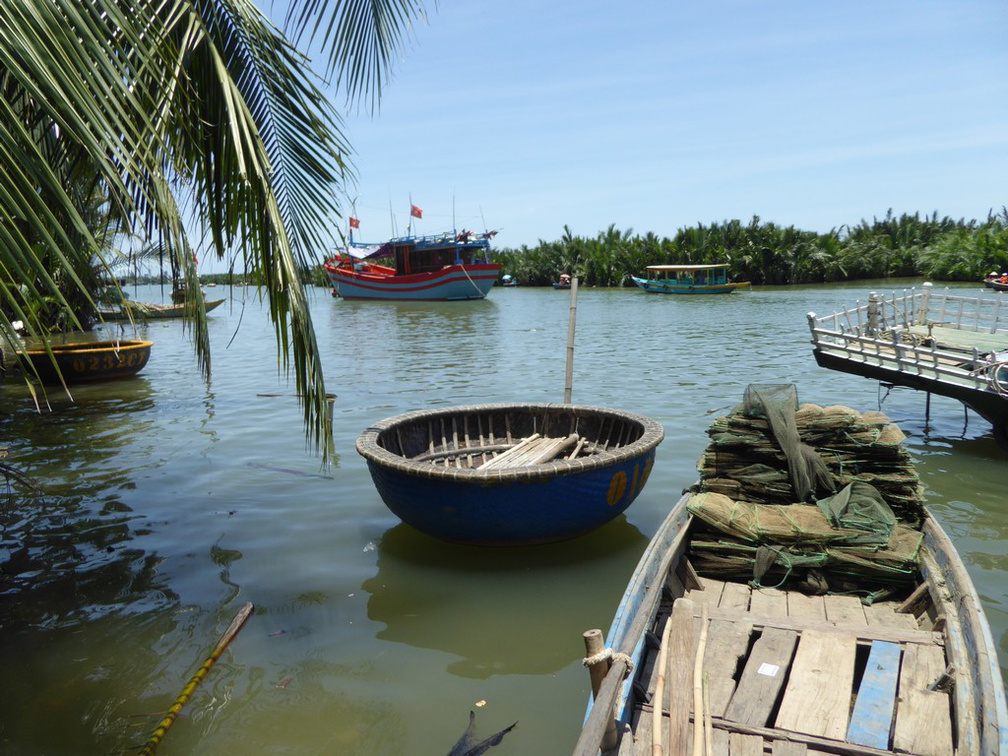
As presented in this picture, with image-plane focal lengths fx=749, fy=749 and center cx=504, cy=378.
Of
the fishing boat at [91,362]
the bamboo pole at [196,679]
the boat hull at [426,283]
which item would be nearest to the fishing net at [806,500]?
the bamboo pole at [196,679]

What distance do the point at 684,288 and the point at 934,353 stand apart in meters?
36.6

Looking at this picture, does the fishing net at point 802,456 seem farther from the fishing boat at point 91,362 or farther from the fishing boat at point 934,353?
the fishing boat at point 91,362

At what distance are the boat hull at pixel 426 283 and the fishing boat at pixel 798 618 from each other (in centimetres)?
3834

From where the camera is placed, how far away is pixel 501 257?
7075cm

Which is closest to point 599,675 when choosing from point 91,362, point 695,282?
point 91,362

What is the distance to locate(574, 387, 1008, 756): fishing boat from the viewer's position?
2.98 m

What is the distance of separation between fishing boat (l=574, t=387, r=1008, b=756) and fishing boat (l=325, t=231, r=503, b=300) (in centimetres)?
3906

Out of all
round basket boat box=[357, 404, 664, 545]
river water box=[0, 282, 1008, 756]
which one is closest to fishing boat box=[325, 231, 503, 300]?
river water box=[0, 282, 1008, 756]

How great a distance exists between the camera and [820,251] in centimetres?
4984

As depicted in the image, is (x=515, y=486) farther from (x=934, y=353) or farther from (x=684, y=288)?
(x=684, y=288)

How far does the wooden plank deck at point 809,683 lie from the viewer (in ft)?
9.85

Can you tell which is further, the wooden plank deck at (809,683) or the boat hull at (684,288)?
the boat hull at (684,288)

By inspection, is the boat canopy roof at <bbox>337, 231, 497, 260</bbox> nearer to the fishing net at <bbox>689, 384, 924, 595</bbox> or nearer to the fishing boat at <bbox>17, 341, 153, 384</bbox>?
the fishing boat at <bbox>17, 341, 153, 384</bbox>

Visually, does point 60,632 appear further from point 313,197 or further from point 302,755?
point 313,197
